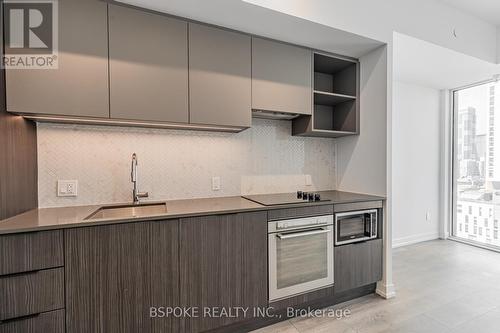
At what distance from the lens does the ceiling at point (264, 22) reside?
171 cm

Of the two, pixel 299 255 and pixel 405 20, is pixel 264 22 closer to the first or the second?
pixel 405 20

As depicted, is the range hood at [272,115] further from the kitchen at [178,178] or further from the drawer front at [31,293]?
the drawer front at [31,293]

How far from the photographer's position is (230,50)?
6.51 ft

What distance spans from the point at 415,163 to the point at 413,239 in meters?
1.20

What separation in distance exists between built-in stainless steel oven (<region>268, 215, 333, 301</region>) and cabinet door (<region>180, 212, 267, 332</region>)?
0.09m

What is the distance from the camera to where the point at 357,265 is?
220 centimetres

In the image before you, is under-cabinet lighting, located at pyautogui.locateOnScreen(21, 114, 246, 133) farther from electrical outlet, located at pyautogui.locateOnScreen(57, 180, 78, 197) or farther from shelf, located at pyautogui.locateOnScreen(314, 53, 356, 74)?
shelf, located at pyautogui.locateOnScreen(314, 53, 356, 74)

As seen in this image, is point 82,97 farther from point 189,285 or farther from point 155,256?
point 189,285

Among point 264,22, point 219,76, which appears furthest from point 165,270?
point 264,22

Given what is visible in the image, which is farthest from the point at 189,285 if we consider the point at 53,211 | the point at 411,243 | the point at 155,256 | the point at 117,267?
the point at 411,243

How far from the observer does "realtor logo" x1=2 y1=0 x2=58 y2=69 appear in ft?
4.74

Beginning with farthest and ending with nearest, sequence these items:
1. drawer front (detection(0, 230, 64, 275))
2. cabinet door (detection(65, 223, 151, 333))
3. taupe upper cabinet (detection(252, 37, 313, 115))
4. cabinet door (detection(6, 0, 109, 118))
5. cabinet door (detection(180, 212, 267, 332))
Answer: taupe upper cabinet (detection(252, 37, 313, 115))
cabinet door (detection(180, 212, 267, 332))
cabinet door (detection(6, 0, 109, 118))
cabinet door (detection(65, 223, 151, 333))
drawer front (detection(0, 230, 64, 275))

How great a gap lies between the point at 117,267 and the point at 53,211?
27.1 inches

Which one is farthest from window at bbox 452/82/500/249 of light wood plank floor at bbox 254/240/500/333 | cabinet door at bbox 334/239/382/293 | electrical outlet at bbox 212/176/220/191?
electrical outlet at bbox 212/176/220/191
